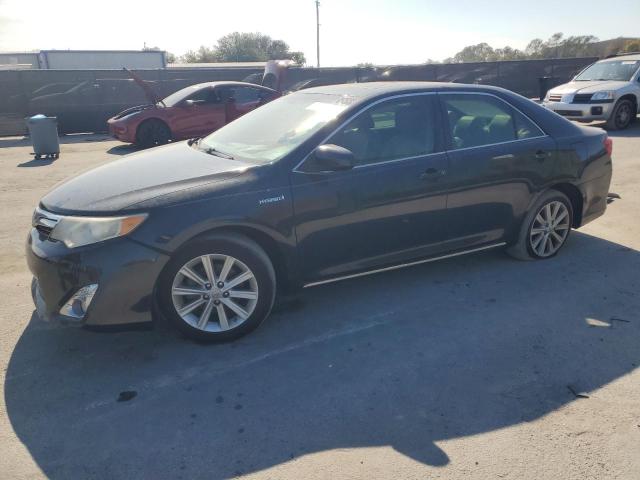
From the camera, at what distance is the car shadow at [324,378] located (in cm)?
260

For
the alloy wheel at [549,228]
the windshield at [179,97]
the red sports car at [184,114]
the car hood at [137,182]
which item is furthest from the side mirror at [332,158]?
the windshield at [179,97]

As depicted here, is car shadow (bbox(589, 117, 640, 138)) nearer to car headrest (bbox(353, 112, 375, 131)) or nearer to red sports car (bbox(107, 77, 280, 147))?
red sports car (bbox(107, 77, 280, 147))

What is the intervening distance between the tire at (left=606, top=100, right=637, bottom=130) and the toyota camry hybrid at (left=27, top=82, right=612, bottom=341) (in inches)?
374

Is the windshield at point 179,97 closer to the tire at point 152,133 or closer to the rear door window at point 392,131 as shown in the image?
the tire at point 152,133

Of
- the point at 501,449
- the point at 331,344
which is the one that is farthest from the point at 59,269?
the point at 501,449

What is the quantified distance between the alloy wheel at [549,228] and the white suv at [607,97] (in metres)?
9.36

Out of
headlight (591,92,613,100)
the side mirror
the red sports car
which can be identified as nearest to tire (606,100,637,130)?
headlight (591,92,613,100)

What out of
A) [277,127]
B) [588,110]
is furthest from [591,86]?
[277,127]

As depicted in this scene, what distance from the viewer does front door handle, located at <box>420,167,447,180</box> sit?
405 cm

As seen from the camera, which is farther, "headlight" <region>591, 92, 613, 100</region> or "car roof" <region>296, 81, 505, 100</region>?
"headlight" <region>591, 92, 613, 100</region>

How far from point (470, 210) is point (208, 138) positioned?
2337mm

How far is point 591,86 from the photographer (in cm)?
1319

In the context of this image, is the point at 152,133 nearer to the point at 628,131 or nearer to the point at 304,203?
the point at 304,203

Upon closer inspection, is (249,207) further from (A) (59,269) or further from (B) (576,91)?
(B) (576,91)
